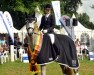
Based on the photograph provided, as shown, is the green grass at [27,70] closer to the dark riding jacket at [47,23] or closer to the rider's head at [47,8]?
the dark riding jacket at [47,23]

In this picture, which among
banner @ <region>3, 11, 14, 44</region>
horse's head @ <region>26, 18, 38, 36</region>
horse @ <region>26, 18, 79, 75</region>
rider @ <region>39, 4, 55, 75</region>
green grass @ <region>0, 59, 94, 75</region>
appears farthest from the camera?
banner @ <region>3, 11, 14, 44</region>

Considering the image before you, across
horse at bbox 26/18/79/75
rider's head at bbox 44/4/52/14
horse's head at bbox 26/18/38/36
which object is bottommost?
horse at bbox 26/18/79/75

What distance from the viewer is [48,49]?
36.7 ft

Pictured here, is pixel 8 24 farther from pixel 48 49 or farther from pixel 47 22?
pixel 48 49

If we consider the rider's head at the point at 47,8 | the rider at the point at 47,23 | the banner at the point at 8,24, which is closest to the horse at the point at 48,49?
the rider at the point at 47,23

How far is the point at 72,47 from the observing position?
11.8m

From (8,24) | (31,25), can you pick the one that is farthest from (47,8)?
(8,24)

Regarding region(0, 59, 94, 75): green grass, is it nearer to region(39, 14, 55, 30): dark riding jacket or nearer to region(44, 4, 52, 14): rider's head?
region(39, 14, 55, 30): dark riding jacket

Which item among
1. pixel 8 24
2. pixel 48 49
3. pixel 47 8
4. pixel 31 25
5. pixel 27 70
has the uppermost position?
pixel 47 8

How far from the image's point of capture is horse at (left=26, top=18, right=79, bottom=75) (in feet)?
35.5

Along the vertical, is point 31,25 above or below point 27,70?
above

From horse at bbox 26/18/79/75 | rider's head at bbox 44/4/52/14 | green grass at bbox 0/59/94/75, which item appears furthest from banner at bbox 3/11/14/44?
rider's head at bbox 44/4/52/14

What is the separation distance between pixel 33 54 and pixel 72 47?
55.7 inches

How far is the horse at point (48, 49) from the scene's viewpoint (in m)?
10.8
